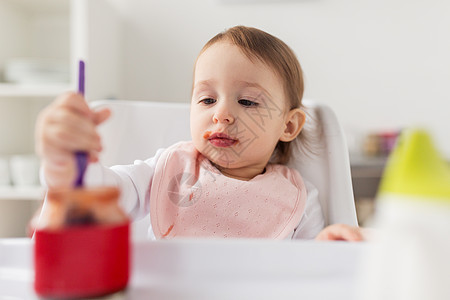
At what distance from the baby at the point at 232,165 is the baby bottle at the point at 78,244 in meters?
Result: 0.35

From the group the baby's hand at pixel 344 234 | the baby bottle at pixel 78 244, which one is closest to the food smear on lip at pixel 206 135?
the baby's hand at pixel 344 234

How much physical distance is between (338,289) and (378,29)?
1.69 m

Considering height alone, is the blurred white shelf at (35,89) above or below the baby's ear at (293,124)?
below

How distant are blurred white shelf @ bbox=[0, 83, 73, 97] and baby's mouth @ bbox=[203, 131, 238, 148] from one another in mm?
1077

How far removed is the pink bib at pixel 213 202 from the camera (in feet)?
2.27

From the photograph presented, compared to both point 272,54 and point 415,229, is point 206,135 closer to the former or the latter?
point 272,54

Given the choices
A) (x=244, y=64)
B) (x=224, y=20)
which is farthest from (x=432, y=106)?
(x=244, y=64)

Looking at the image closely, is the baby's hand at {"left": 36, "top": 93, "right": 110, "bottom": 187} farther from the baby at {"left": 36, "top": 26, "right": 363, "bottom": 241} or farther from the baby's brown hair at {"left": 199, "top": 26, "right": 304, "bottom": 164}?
the baby's brown hair at {"left": 199, "top": 26, "right": 304, "bottom": 164}

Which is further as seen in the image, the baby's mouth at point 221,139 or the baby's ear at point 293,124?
the baby's ear at point 293,124

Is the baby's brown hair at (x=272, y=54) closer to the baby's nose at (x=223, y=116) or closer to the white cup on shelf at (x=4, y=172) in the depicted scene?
the baby's nose at (x=223, y=116)

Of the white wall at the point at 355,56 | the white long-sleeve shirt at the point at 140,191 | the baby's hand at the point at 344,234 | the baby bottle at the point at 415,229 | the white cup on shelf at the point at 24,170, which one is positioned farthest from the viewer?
the white wall at the point at 355,56

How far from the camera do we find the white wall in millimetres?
1818

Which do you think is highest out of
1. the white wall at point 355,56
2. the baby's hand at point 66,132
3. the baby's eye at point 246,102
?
the baby's hand at point 66,132

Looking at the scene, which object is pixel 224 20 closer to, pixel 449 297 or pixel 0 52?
pixel 0 52
